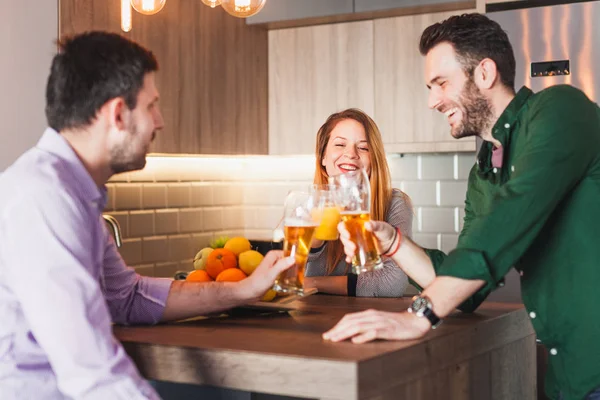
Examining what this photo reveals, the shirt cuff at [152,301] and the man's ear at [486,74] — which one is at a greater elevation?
the man's ear at [486,74]

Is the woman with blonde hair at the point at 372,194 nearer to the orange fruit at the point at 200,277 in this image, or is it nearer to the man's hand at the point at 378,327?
the orange fruit at the point at 200,277

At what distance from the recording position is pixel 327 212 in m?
2.01

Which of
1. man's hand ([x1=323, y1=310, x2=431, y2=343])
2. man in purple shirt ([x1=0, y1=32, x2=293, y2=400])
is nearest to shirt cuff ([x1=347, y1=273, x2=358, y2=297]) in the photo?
man's hand ([x1=323, y1=310, x2=431, y2=343])

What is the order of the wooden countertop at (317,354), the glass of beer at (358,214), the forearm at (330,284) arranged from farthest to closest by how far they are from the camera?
1. the forearm at (330,284)
2. the glass of beer at (358,214)
3. the wooden countertop at (317,354)

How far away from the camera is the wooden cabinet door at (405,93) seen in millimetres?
4203

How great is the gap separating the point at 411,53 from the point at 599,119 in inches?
91.1

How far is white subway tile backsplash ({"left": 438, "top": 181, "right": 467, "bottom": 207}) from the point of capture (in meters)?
4.54

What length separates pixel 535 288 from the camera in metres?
2.05

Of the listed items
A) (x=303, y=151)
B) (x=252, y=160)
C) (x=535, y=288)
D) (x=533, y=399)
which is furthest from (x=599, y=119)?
(x=252, y=160)

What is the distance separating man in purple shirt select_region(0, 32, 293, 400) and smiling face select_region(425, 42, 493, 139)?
2.51 feet

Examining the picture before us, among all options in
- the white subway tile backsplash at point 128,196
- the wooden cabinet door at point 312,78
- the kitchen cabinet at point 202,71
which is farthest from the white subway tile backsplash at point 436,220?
the white subway tile backsplash at point 128,196

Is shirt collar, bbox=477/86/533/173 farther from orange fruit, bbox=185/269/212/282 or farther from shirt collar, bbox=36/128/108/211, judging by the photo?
shirt collar, bbox=36/128/108/211

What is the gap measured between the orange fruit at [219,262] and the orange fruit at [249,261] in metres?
0.03

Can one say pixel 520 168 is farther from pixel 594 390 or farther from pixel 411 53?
pixel 411 53
